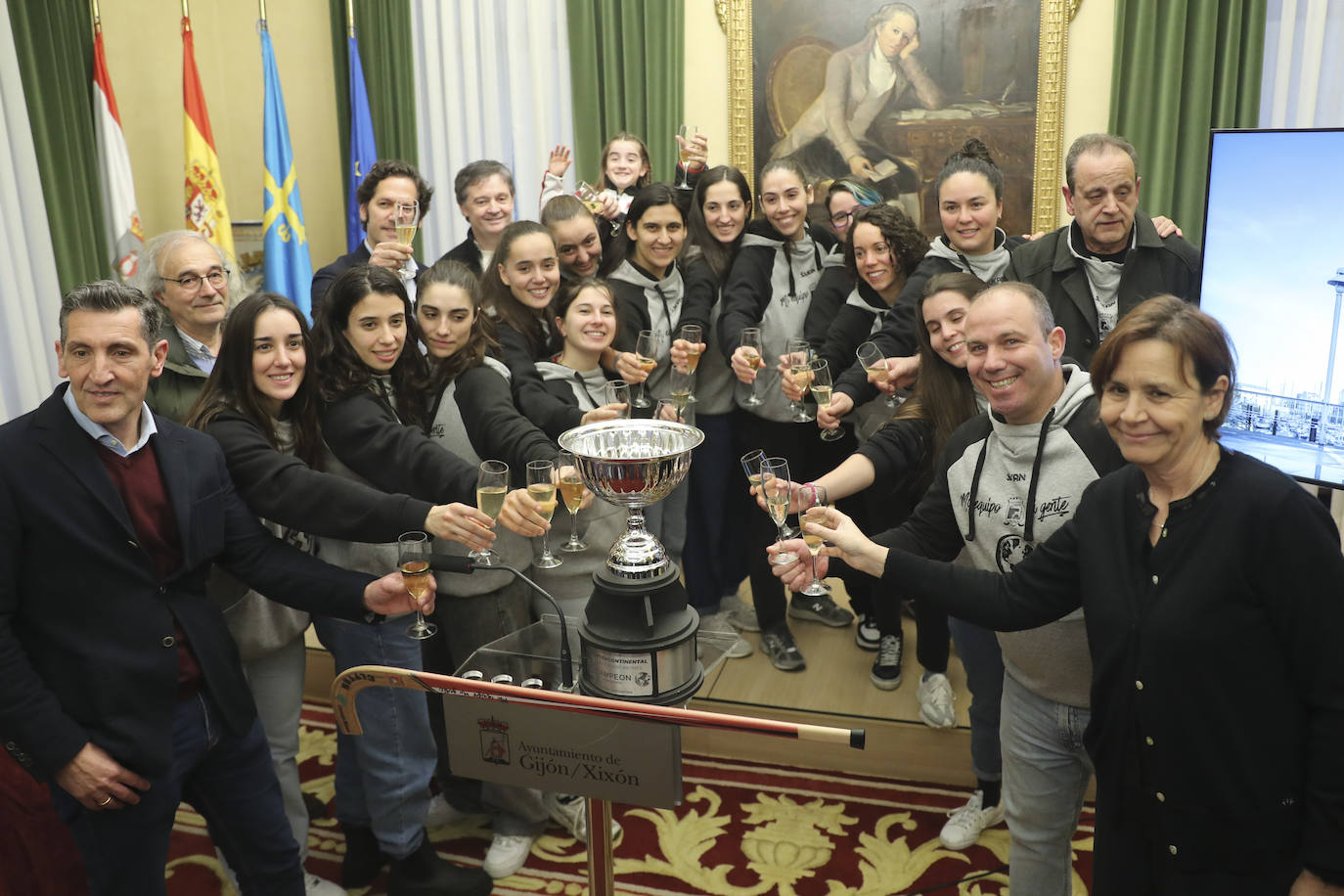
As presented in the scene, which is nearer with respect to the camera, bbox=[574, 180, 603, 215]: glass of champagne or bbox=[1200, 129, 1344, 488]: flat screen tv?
bbox=[1200, 129, 1344, 488]: flat screen tv

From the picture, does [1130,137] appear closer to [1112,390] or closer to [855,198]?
[855,198]

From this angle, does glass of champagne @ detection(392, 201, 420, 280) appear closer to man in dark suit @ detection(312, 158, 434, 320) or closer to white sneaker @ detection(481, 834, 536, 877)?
man in dark suit @ detection(312, 158, 434, 320)

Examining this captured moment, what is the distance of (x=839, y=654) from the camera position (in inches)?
155

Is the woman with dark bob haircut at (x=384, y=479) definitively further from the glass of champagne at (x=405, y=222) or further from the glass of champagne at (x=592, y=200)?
the glass of champagne at (x=592, y=200)

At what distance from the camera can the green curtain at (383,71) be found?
6.52 metres

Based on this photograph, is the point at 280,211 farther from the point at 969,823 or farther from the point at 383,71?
the point at 969,823

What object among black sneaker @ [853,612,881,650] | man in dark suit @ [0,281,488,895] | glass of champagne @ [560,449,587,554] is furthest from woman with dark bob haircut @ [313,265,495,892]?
black sneaker @ [853,612,881,650]

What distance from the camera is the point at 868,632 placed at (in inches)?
155

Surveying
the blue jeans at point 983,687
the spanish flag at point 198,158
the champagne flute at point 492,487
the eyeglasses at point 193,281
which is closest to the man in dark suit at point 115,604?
the champagne flute at point 492,487

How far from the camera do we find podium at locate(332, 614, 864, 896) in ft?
5.11

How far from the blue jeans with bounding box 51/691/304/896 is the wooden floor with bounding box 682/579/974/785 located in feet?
4.51

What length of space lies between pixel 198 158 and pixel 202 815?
15.0 feet

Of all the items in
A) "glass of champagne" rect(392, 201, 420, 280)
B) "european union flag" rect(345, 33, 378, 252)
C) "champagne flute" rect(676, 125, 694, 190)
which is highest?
"european union flag" rect(345, 33, 378, 252)

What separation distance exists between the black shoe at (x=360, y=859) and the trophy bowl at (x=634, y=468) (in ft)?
5.03
